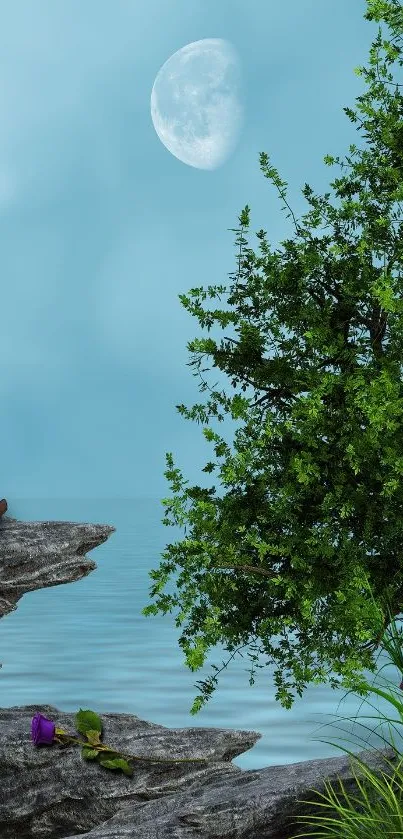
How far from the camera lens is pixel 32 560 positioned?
10.8 m

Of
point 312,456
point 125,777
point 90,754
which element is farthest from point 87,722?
point 312,456

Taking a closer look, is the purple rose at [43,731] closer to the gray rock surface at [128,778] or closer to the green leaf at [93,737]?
the gray rock surface at [128,778]

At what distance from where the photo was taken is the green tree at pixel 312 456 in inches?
336

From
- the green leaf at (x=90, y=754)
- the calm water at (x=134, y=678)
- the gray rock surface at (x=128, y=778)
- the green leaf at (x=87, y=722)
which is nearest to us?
the gray rock surface at (x=128, y=778)

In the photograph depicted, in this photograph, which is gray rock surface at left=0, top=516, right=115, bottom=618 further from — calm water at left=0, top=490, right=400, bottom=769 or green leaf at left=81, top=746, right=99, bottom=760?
green leaf at left=81, top=746, right=99, bottom=760

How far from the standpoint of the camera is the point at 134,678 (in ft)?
83.9

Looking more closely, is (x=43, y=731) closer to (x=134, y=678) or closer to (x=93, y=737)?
(x=93, y=737)

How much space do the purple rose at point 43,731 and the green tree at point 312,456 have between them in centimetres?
151

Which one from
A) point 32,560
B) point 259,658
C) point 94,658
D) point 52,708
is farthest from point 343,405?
point 94,658

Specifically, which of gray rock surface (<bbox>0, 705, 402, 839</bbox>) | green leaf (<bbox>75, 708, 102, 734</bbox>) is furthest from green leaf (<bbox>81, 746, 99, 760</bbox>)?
green leaf (<bbox>75, 708, 102, 734</bbox>)

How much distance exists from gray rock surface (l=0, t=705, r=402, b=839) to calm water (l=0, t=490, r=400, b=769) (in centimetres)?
77

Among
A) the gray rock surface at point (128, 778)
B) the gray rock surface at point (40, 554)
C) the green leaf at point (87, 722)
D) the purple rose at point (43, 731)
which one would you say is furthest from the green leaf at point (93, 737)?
the gray rock surface at point (40, 554)

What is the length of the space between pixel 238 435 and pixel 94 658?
20479 mm

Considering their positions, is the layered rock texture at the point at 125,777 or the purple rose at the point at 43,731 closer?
the layered rock texture at the point at 125,777
